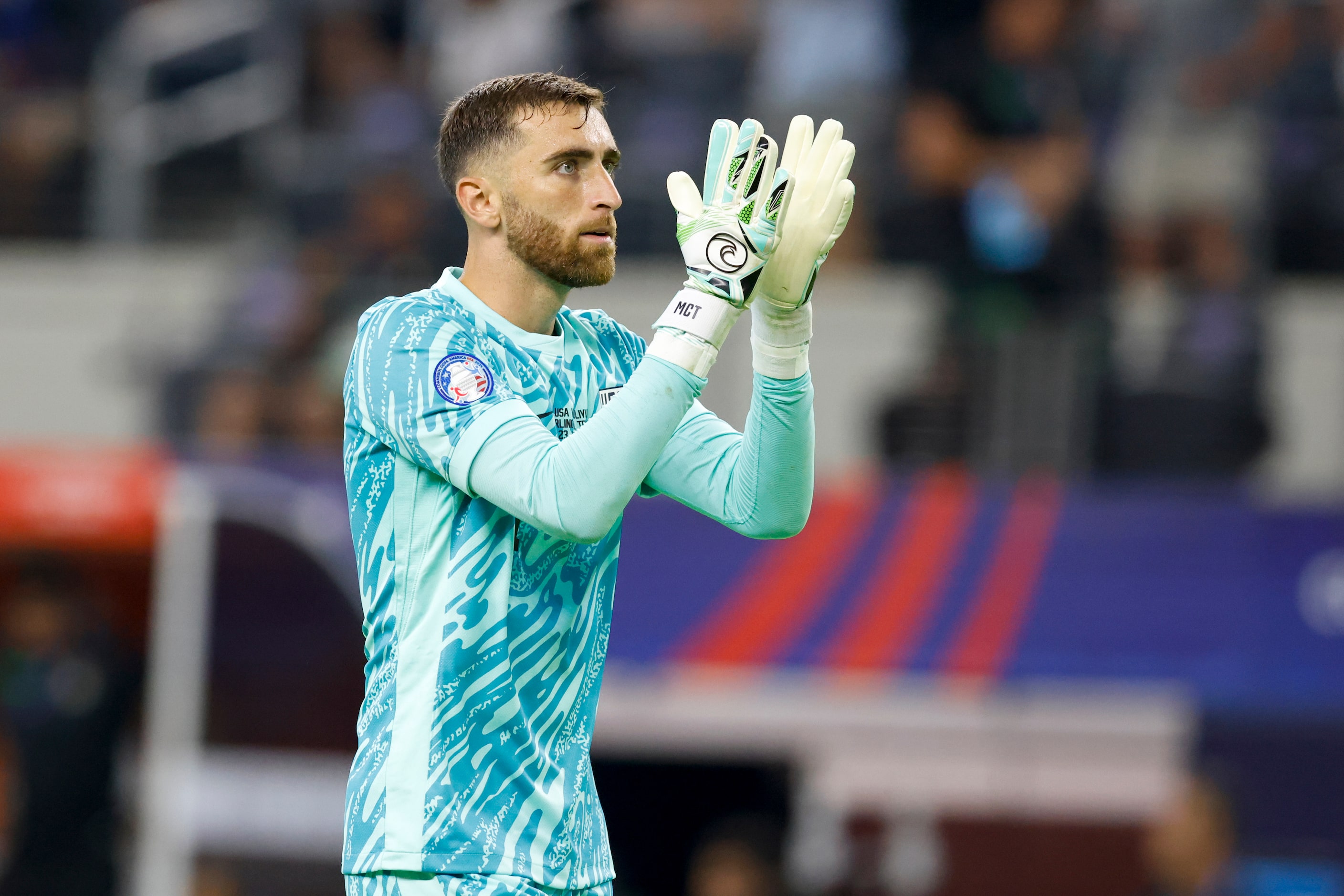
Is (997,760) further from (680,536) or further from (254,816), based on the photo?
(254,816)

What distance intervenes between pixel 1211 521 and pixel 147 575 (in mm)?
5099

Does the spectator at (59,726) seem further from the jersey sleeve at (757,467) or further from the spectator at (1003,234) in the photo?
the jersey sleeve at (757,467)

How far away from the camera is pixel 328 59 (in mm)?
10844

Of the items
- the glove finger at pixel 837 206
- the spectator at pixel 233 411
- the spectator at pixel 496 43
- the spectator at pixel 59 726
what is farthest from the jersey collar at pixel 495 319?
the spectator at pixel 496 43

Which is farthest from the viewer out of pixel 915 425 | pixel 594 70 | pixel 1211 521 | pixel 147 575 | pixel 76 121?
pixel 76 121

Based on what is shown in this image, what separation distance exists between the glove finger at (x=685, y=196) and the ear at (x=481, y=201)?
27 cm

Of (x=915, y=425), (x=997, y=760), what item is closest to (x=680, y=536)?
(x=915, y=425)

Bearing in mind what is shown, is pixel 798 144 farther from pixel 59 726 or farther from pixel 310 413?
pixel 59 726

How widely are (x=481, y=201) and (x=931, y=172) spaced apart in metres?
5.76

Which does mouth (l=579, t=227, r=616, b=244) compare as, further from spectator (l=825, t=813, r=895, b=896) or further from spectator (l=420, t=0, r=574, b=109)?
spectator (l=420, t=0, r=574, b=109)

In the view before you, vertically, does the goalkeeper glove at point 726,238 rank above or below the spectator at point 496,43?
below

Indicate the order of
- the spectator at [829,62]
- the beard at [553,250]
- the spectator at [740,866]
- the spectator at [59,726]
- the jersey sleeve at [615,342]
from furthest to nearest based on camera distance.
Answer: the spectator at [829,62] < the spectator at [59,726] < the spectator at [740,866] < the jersey sleeve at [615,342] < the beard at [553,250]

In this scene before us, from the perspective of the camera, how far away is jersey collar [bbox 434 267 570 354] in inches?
115

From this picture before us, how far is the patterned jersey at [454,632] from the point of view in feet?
8.94
